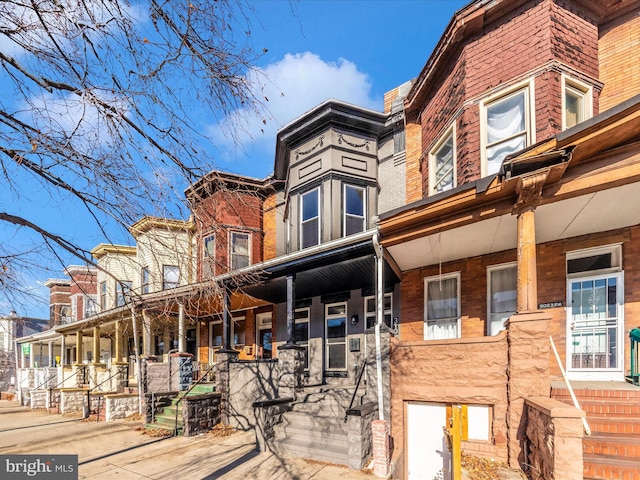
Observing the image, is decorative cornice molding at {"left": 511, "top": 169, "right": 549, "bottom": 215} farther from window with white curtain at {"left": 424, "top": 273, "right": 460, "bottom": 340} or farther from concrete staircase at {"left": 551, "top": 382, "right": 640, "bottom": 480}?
window with white curtain at {"left": 424, "top": 273, "right": 460, "bottom": 340}

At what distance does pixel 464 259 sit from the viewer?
29.0 feet

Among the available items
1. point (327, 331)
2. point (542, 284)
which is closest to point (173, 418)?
point (327, 331)

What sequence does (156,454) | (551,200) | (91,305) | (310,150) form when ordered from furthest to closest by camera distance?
(91,305) → (310,150) → (156,454) → (551,200)

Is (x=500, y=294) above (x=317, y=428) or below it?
above

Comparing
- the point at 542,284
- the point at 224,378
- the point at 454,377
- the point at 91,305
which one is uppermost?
the point at 542,284

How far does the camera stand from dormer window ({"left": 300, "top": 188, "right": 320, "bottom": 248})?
39.7 feet

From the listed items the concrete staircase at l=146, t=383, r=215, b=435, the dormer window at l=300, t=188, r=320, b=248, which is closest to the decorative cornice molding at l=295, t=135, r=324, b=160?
the dormer window at l=300, t=188, r=320, b=248

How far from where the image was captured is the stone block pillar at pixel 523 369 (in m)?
5.40

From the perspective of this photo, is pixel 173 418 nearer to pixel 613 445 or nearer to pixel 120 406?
pixel 120 406

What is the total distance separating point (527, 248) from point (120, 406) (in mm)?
13923

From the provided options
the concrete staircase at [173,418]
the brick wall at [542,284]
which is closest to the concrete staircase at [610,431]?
the brick wall at [542,284]

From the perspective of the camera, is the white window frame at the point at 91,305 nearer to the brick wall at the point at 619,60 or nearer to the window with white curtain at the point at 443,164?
the window with white curtain at the point at 443,164

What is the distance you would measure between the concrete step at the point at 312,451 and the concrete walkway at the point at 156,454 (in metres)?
0.17

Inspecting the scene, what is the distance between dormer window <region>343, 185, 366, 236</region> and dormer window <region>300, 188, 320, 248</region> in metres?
0.91
